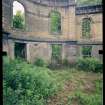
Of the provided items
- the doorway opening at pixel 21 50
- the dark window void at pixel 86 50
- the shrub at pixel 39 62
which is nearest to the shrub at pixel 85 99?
the shrub at pixel 39 62

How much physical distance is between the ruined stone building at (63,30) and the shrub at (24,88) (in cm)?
787

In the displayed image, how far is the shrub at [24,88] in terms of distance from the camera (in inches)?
333

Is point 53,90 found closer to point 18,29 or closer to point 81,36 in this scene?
point 18,29

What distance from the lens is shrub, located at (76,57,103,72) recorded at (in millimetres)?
18273

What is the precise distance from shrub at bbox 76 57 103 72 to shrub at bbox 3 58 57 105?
7.78 meters

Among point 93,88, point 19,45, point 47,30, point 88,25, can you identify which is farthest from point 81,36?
point 93,88

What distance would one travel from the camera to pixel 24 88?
9.59 m

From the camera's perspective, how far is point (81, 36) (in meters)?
22.2

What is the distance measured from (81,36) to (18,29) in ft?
25.6

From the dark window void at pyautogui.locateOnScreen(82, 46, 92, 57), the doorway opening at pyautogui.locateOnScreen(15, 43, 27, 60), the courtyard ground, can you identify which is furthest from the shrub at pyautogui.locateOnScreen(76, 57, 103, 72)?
the doorway opening at pyautogui.locateOnScreen(15, 43, 27, 60)

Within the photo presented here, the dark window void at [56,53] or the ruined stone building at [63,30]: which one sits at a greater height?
the ruined stone building at [63,30]

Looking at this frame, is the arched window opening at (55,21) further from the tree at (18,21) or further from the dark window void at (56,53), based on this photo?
the tree at (18,21)

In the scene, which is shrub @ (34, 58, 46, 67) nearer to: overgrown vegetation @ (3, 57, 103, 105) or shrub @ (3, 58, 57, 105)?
overgrown vegetation @ (3, 57, 103, 105)

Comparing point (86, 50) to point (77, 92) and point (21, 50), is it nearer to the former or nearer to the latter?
point (21, 50)
